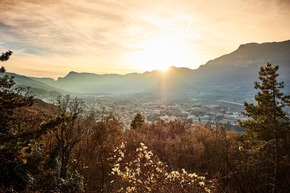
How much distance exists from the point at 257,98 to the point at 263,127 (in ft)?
8.42

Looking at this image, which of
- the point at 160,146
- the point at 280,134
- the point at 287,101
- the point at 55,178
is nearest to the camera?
the point at 55,178

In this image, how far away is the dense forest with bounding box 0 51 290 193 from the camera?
921 centimetres

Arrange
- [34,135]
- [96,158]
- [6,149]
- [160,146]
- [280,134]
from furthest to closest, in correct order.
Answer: [160,146], [96,158], [280,134], [34,135], [6,149]

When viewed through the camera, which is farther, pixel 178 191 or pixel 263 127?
pixel 263 127

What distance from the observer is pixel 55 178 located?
1241 centimetres

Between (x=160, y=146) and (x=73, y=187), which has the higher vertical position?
(x=73, y=187)

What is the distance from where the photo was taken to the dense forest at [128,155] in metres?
9.21

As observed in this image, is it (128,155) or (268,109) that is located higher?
(268,109)

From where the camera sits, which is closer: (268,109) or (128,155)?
(128,155)

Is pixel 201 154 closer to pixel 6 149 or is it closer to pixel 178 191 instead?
pixel 178 191

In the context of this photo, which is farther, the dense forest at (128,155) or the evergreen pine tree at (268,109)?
the evergreen pine tree at (268,109)

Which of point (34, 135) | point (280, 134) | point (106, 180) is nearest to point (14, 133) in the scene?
point (34, 135)

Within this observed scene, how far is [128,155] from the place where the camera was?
19016mm

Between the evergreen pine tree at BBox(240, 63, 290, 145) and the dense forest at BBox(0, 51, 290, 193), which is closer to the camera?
the dense forest at BBox(0, 51, 290, 193)
